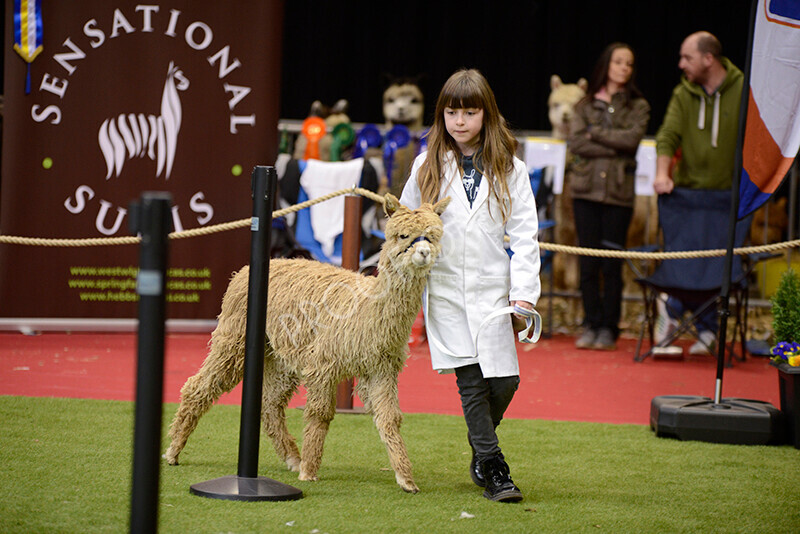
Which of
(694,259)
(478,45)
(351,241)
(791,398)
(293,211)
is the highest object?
(478,45)

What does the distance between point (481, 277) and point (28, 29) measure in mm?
4670

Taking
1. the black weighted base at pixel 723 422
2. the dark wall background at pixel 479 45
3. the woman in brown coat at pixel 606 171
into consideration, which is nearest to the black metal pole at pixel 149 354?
the black weighted base at pixel 723 422

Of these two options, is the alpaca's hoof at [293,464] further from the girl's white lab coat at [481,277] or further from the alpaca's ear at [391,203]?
the alpaca's ear at [391,203]

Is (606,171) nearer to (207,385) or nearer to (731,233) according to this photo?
(731,233)

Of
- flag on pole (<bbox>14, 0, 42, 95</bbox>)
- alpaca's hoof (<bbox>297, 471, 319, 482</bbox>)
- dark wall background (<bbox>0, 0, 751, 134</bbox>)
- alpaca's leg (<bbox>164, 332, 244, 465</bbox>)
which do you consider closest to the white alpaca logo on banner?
flag on pole (<bbox>14, 0, 42, 95</bbox>)

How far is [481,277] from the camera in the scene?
3.06 metres

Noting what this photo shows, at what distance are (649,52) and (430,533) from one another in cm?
961

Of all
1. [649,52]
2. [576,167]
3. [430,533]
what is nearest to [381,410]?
[430,533]

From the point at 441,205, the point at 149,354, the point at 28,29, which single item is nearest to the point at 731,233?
the point at 441,205

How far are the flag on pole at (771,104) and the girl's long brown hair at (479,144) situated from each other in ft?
4.96

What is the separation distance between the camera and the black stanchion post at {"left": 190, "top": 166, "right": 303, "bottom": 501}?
2812mm

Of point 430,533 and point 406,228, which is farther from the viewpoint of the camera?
point 406,228

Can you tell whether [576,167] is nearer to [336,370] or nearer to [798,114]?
[798,114]

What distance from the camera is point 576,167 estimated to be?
22.3ft
